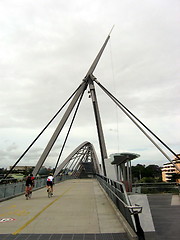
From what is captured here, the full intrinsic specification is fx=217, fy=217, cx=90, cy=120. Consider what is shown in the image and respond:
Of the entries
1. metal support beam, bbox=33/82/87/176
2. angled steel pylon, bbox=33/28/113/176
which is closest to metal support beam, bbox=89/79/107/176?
angled steel pylon, bbox=33/28/113/176

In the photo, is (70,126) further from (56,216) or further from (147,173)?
(147,173)

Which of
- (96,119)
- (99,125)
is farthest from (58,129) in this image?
(99,125)

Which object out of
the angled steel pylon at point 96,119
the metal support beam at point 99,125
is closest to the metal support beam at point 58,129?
the angled steel pylon at point 96,119

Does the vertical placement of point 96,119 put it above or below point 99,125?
above

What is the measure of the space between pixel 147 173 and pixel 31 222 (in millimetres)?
111897

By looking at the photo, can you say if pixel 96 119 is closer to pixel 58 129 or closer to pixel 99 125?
pixel 99 125

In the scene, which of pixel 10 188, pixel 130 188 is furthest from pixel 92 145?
pixel 10 188

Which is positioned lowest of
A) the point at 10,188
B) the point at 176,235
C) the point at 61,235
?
the point at 176,235

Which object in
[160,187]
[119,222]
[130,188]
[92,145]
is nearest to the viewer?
[119,222]

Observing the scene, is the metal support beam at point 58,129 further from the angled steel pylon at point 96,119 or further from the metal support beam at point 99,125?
the metal support beam at point 99,125

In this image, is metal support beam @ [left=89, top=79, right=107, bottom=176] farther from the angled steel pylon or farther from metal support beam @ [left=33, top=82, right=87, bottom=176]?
metal support beam @ [left=33, top=82, right=87, bottom=176]

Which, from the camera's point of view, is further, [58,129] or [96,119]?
[96,119]

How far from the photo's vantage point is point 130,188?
19.8m

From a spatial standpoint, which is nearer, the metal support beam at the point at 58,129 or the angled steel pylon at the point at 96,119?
the metal support beam at the point at 58,129
